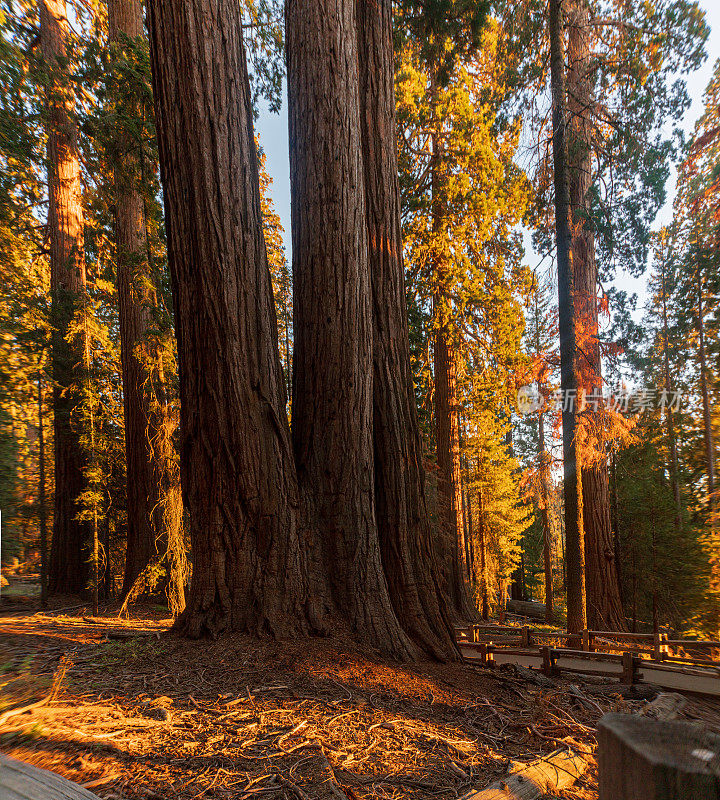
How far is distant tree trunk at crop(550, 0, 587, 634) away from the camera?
8484 millimetres

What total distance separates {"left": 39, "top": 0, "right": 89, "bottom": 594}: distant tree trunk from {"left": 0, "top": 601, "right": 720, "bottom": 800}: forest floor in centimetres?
610

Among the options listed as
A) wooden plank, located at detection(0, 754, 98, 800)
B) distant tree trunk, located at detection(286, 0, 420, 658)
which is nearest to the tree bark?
distant tree trunk, located at detection(286, 0, 420, 658)

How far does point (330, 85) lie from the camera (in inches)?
181

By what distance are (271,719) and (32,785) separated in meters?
1.35

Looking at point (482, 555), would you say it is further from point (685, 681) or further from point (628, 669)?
point (628, 669)

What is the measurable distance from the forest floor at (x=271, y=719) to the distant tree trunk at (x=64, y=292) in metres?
6.10

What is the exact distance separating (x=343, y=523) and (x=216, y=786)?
7.50 ft

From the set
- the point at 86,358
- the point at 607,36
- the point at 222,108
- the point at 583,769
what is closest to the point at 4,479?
the point at 86,358

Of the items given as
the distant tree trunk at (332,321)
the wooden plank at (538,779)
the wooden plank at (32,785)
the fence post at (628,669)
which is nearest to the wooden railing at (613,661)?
the fence post at (628,669)

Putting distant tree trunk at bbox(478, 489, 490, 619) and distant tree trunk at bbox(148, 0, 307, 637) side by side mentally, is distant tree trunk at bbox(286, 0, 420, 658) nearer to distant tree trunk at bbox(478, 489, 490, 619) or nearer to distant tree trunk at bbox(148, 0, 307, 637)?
distant tree trunk at bbox(148, 0, 307, 637)

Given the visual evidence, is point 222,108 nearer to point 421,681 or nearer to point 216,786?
point 216,786

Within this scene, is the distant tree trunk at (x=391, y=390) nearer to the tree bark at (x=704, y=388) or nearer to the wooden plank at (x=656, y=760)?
the wooden plank at (x=656, y=760)

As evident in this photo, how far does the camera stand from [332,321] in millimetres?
4441

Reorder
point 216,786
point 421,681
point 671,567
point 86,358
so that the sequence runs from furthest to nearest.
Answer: point 671,567
point 86,358
point 421,681
point 216,786
